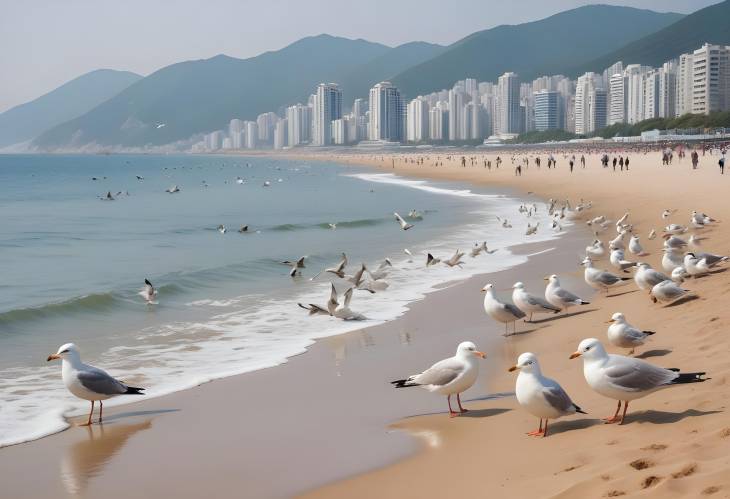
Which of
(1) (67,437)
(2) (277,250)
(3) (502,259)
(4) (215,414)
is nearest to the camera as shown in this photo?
(1) (67,437)

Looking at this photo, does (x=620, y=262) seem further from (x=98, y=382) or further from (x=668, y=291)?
(x=98, y=382)

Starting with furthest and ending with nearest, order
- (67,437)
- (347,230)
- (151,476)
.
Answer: (347,230) < (67,437) < (151,476)

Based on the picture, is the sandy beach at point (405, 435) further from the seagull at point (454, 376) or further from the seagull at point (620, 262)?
the seagull at point (620, 262)

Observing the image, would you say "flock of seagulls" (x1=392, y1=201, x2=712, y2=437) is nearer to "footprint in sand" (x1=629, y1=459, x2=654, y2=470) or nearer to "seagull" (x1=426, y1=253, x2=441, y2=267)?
"footprint in sand" (x1=629, y1=459, x2=654, y2=470)

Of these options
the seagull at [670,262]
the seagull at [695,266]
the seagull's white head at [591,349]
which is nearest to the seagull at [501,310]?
the seagull at [695,266]

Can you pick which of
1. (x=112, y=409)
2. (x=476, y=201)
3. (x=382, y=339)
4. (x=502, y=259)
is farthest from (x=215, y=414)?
(x=476, y=201)

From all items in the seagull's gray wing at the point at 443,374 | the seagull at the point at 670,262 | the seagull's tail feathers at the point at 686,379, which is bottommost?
the seagull's gray wing at the point at 443,374

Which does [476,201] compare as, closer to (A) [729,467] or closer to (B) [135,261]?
(B) [135,261]
